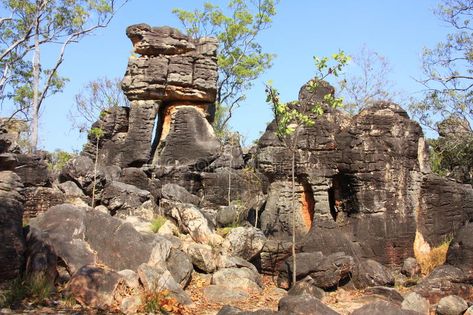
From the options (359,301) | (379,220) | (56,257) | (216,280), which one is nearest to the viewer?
(56,257)

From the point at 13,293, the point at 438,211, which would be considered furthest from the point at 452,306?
the point at 13,293

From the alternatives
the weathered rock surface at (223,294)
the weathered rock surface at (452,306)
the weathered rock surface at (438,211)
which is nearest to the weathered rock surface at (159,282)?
the weathered rock surface at (223,294)

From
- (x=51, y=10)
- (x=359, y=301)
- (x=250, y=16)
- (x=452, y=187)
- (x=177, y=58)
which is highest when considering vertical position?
(x=250, y=16)

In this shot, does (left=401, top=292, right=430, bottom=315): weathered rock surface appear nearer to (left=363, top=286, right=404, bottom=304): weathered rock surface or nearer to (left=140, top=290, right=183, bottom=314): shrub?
(left=363, top=286, right=404, bottom=304): weathered rock surface

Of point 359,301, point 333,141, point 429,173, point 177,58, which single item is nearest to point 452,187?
point 429,173

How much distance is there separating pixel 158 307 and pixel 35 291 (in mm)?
1653

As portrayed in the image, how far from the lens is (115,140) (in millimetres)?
20328

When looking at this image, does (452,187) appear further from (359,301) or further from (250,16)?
(250,16)

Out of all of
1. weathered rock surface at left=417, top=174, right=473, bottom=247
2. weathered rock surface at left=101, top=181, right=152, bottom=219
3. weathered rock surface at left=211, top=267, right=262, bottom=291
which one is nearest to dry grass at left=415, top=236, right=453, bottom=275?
weathered rock surface at left=417, top=174, right=473, bottom=247

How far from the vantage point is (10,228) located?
7539 mm

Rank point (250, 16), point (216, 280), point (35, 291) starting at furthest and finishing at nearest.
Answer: point (250, 16) < point (216, 280) < point (35, 291)

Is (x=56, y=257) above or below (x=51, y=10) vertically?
below

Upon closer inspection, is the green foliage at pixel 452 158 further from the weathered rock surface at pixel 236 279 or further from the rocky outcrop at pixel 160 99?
the weathered rock surface at pixel 236 279

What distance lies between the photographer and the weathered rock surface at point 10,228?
726 cm
